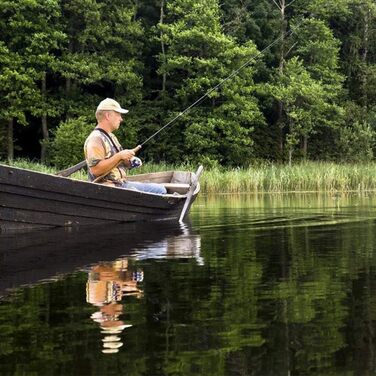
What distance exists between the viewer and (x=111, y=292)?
432 cm

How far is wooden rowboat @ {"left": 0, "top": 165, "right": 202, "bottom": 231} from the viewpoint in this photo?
8547mm

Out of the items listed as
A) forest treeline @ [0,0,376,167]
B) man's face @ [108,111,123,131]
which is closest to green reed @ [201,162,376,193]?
forest treeline @ [0,0,376,167]

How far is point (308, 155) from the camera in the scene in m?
37.5

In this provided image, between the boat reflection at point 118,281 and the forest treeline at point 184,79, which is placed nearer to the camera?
the boat reflection at point 118,281

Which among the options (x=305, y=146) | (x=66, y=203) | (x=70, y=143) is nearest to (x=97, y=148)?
(x=66, y=203)

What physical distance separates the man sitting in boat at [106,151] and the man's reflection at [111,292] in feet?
10.8

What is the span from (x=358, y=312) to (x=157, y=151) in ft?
95.6

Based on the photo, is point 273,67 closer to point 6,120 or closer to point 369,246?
point 6,120

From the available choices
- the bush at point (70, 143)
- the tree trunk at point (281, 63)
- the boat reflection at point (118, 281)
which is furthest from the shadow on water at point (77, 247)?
the tree trunk at point (281, 63)

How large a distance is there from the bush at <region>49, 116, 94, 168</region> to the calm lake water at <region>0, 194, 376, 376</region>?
22.1m

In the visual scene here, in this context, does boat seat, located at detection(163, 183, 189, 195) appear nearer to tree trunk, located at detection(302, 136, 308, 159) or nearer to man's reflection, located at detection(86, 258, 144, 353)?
man's reflection, located at detection(86, 258, 144, 353)

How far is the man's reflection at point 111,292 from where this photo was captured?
3285 millimetres

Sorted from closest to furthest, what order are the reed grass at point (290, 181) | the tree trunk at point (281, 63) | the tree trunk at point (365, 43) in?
the reed grass at point (290, 181) → the tree trunk at point (281, 63) → the tree trunk at point (365, 43)

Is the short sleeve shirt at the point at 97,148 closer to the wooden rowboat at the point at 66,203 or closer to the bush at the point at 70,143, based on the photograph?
the wooden rowboat at the point at 66,203
